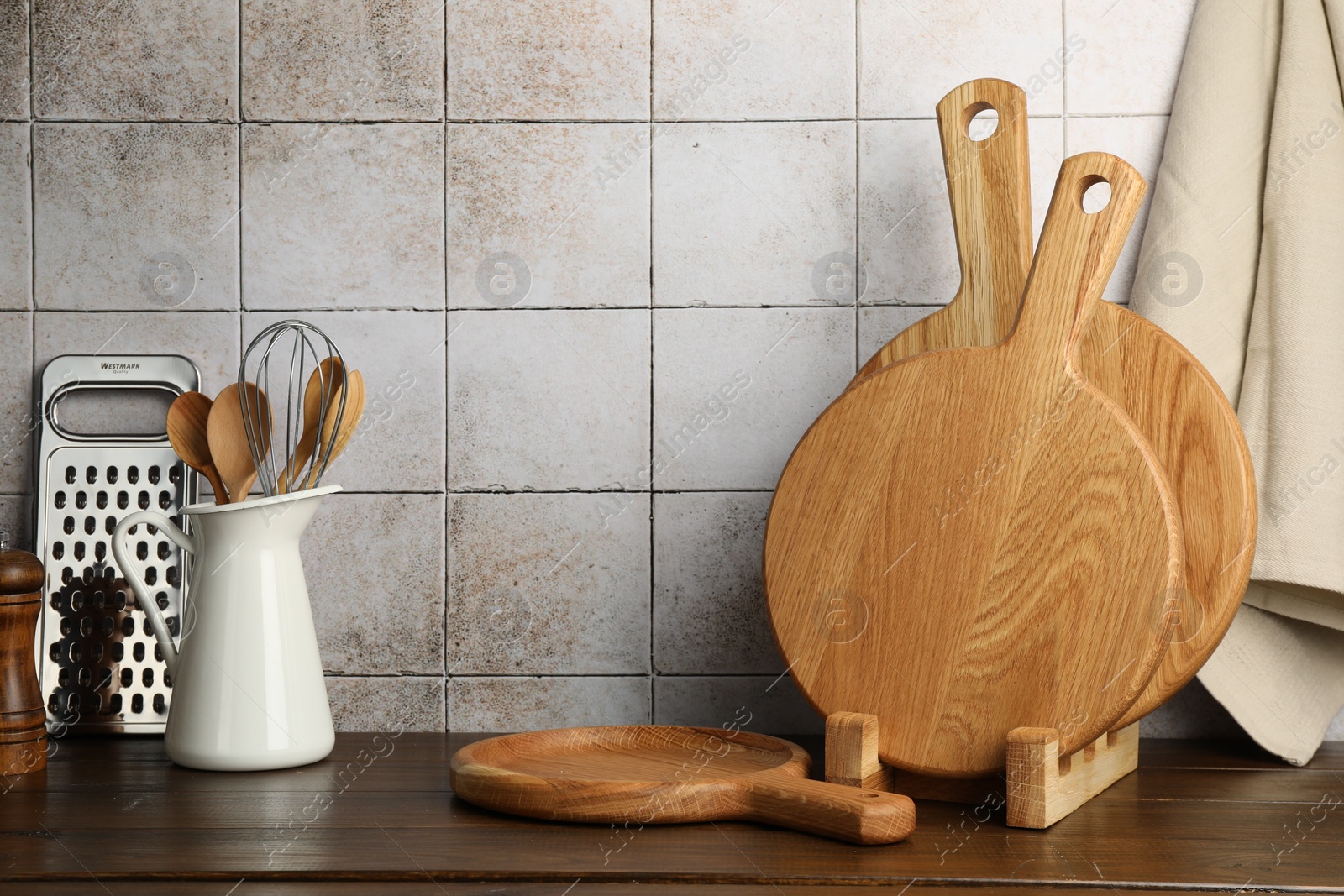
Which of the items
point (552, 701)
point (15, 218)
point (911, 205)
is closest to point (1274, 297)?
point (911, 205)

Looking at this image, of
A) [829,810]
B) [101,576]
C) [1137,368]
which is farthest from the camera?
[101,576]

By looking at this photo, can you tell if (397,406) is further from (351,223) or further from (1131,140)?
(1131,140)

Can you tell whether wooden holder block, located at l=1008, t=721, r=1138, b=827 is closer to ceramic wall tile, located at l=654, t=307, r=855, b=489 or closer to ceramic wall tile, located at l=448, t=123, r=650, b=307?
ceramic wall tile, located at l=654, t=307, r=855, b=489

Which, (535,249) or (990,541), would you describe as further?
(535,249)

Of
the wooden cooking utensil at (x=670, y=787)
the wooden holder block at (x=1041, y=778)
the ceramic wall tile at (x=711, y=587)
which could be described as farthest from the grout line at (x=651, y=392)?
the wooden holder block at (x=1041, y=778)

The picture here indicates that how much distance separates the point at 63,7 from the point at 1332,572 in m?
1.09

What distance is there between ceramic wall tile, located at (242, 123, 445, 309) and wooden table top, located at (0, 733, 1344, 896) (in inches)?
15.2

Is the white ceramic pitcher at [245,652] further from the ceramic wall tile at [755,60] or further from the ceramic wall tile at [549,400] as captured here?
the ceramic wall tile at [755,60]

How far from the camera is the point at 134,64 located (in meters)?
0.87

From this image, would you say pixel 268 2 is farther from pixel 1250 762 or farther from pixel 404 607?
pixel 1250 762

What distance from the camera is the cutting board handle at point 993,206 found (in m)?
0.74

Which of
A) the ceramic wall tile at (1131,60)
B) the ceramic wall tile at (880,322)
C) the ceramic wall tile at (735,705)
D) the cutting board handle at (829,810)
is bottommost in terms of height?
the ceramic wall tile at (735,705)

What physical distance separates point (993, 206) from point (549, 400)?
1.24ft

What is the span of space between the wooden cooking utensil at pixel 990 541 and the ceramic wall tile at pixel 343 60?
0.47 m
